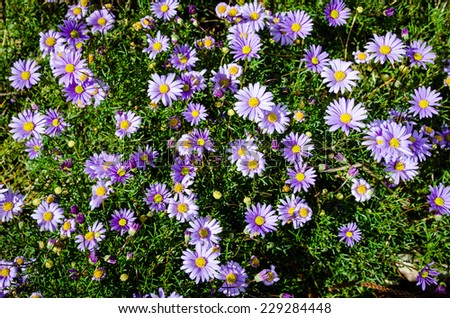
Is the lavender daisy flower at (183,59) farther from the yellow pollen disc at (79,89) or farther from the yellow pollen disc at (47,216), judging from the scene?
the yellow pollen disc at (47,216)

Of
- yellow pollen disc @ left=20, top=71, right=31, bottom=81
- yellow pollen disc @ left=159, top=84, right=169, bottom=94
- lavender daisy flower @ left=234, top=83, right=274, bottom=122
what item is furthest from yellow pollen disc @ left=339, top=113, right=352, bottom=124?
yellow pollen disc @ left=20, top=71, right=31, bottom=81

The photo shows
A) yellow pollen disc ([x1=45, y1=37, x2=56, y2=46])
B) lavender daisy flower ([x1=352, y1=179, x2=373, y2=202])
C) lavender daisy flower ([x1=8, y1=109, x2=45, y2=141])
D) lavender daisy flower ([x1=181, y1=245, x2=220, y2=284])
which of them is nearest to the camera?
lavender daisy flower ([x1=181, y1=245, x2=220, y2=284])

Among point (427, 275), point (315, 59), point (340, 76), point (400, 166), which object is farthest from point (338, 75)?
point (427, 275)

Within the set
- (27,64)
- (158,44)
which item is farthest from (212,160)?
(27,64)

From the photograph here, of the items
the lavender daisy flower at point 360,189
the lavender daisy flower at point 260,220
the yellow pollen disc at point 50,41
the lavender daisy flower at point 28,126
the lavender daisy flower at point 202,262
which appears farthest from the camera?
the yellow pollen disc at point 50,41

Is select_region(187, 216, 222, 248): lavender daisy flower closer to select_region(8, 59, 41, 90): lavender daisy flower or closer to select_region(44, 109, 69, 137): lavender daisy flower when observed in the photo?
select_region(44, 109, 69, 137): lavender daisy flower

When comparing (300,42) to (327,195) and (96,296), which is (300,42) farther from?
(96,296)

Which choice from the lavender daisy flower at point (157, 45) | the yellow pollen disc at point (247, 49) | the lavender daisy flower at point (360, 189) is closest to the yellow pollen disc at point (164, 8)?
the lavender daisy flower at point (157, 45)
